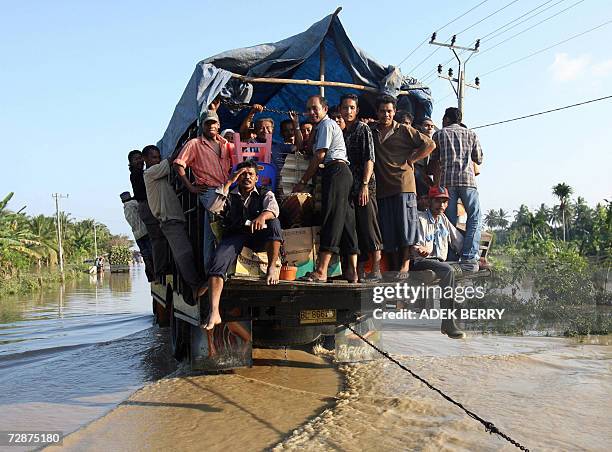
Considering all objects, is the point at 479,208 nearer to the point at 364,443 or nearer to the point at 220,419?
the point at 364,443

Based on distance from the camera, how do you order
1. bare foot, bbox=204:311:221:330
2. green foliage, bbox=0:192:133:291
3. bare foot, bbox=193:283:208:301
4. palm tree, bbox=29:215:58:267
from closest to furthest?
bare foot, bbox=204:311:221:330
bare foot, bbox=193:283:208:301
green foliage, bbox=0:192:133:291
palm tree, bbox=29:215:58:267

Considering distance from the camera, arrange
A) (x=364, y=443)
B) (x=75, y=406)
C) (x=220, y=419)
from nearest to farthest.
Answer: (x=364, y=443)
(x=220, y=419)
(x=75, y=406)

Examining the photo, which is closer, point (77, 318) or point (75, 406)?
point (75, 406)

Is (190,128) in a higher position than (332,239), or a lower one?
higher

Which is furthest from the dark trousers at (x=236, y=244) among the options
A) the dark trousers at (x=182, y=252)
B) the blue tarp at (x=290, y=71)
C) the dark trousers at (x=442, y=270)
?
the dark trousers at (x=442, y=270)

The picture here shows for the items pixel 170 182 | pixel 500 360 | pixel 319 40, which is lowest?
pixel 500 360

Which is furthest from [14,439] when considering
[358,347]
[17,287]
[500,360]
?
[17,287]

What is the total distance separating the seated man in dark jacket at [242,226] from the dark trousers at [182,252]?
57cm

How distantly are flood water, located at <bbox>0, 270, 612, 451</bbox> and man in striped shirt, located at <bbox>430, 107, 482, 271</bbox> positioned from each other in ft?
4.97

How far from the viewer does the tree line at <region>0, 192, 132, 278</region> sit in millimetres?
26406

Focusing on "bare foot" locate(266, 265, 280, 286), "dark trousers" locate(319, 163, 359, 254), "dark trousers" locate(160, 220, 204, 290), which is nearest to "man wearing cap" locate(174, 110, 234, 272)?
"dark trousers" locate(160, 220, 204, 290)

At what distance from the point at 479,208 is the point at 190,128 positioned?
3185 mm

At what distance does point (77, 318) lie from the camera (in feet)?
46.3

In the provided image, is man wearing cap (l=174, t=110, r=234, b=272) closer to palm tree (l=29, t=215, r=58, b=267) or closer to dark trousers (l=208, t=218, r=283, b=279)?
dark trousers (l=208, t=218, r=283, b=279)
